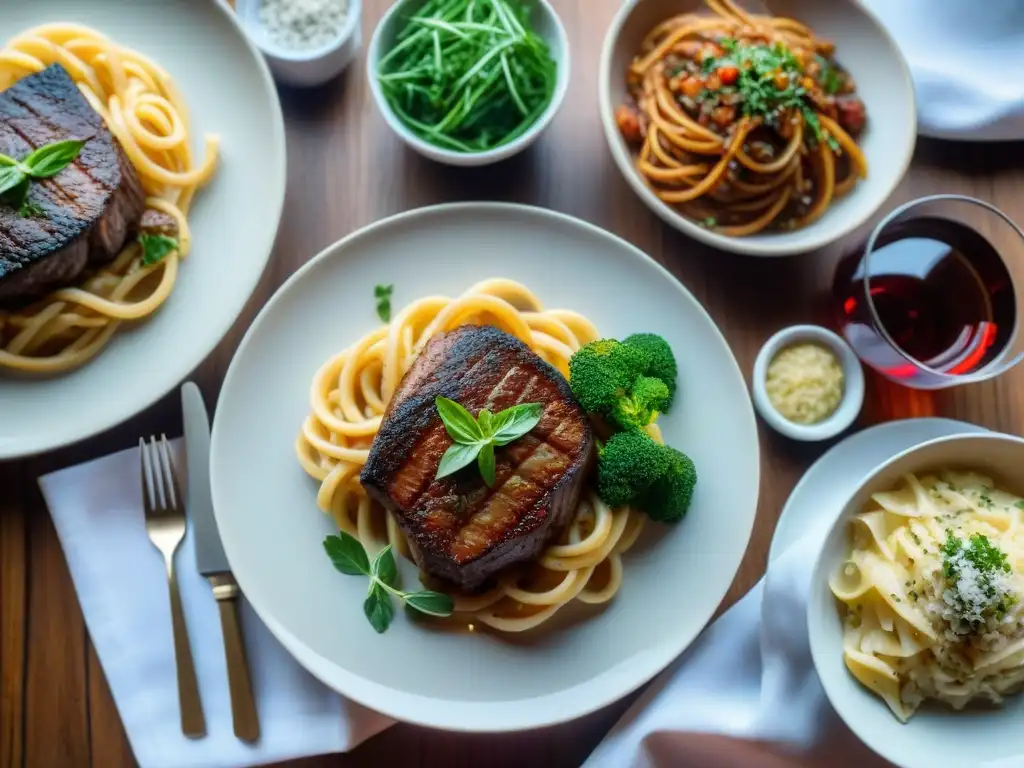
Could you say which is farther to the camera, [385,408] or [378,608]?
[385,408]

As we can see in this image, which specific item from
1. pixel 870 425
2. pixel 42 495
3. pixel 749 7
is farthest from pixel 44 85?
pixel 870 425

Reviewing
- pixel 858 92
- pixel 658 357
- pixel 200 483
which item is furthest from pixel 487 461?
pixel 858 92

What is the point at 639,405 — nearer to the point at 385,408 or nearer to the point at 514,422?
the point at 514,422

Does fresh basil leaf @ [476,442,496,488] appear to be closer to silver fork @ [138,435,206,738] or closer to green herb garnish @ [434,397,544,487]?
green herb garnish @ [434,397,544,487]

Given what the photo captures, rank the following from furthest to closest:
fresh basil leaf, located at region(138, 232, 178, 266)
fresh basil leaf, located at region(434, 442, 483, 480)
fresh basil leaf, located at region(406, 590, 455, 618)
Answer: fresh basil leaf, located at region(138, 232, 178, 266) → fresh basil leaf, located at region(406, 590, 455, 618) → fresh basil leaf, located at region(434, 442, 483, 480)

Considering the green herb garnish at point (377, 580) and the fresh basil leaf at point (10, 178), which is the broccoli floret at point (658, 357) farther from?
the fresh basil leaf at point (10, 178)

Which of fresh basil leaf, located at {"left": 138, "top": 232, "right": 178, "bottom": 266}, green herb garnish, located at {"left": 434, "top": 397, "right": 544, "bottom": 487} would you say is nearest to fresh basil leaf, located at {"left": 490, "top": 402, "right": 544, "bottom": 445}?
green herb garnish, located at {"left": 434, "top": 397, "right": 544, "bottom": 487}

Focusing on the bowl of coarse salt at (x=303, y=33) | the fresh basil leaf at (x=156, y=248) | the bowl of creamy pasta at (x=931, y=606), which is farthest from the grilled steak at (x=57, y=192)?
the bowl of creamy pasta at (x=931, y=606)
